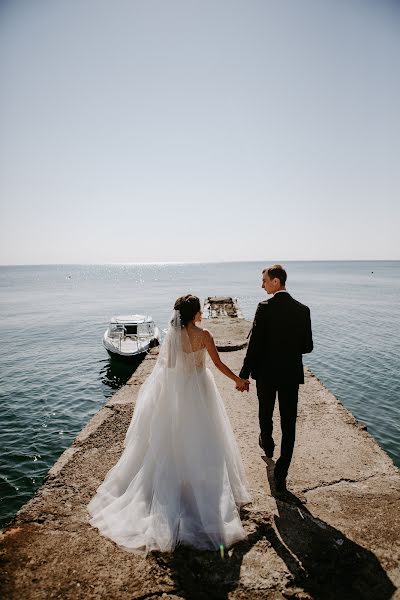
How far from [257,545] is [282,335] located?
6.46ft

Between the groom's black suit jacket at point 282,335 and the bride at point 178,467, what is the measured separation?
524mm

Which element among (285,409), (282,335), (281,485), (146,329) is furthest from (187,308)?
(146,329)

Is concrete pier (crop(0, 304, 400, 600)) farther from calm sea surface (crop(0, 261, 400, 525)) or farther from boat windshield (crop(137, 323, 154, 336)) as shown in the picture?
boat windshield (crop(137, 323, 154, 336))

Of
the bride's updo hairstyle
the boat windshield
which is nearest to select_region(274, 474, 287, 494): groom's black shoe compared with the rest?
the bride's updo hairstyle

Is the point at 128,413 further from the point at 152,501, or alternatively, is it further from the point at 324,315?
the point at 324,315

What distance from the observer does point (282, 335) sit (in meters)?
3.68

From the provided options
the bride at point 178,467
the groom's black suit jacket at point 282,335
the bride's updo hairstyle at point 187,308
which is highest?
the bride's updo hairstyle at point 187,308

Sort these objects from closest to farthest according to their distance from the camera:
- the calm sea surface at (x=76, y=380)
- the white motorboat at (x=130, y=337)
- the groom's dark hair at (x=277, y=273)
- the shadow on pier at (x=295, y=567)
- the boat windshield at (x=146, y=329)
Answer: the shadow on pier at (x=295, y=567) < the groom's dark hair at (x=277, y=273) < the calm sea surface at (x=76, y=380) < the white motorboat at (x=130, y=337) < the boat windshield at (x=146, y=329)

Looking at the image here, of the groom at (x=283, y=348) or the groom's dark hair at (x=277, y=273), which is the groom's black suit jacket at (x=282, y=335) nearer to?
the groom at (x=283, y=348)

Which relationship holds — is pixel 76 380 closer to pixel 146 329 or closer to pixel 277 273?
pixel 146 329

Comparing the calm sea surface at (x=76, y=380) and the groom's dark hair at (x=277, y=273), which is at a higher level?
the groom's dark hair at (x=277, y=273)

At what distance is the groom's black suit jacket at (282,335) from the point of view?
367cm

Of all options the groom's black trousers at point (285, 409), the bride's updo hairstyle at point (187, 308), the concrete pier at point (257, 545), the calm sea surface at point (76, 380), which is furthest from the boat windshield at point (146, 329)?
the bride's updo hairstyle at point (187, 308)

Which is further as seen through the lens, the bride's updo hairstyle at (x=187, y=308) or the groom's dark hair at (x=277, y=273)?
the groom's dark hair at (x=277, y=273)
